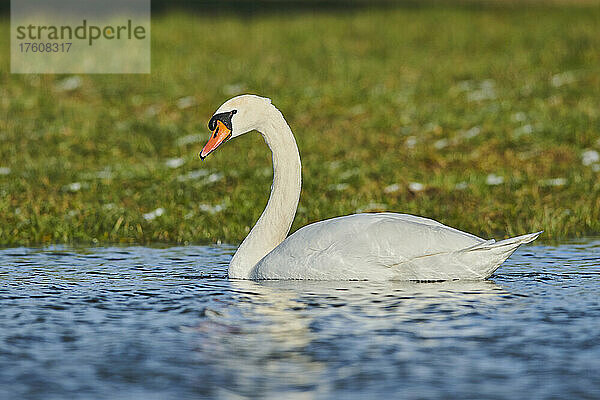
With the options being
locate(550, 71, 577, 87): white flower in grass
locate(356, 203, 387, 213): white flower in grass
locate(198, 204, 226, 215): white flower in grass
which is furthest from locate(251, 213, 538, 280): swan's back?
locate(550, 71, 577, 87): white flower in grass

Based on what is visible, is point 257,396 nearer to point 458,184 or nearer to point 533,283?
point 533,283

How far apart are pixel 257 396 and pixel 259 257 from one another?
4192mm

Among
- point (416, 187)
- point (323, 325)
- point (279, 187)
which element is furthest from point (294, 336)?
point (416, 187)

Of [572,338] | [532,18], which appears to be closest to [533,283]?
[572,338]

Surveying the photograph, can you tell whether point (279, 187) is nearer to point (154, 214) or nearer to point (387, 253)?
point (387, 253)

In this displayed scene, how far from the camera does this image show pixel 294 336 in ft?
24.2

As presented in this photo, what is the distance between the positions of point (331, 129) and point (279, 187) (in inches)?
357

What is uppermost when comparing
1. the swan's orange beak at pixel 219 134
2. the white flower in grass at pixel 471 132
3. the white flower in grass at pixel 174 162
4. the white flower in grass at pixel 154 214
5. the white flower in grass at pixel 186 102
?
the white flower in grass at pixel 186 102

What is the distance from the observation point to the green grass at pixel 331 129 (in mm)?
13984

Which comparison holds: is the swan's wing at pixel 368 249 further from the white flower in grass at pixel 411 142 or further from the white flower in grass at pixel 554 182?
the white flower in grass at pixel 411 142

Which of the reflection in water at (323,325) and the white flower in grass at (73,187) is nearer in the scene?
the reflection in water at (323,325)

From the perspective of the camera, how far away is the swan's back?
928cm

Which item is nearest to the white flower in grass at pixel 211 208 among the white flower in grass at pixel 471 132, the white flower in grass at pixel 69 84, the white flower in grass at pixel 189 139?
the white flower in grass at pixel 189 139

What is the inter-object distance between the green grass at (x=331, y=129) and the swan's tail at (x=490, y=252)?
3.89 meters
